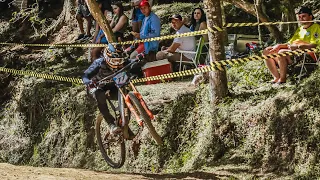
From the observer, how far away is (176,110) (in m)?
9.25

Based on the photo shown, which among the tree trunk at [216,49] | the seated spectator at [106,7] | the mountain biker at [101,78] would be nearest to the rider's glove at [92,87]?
the mountain biker at [101,78]

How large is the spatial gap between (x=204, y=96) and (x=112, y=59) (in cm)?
211

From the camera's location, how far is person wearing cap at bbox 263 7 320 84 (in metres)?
7.52

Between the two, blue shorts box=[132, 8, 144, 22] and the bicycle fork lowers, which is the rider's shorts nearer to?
blue shorts box=[132, 8, 144, 22]

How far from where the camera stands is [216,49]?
8219 mm

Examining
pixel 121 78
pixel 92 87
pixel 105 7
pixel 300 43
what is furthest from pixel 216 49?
pixel 105 7

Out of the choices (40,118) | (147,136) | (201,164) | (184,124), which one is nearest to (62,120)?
(40,118)

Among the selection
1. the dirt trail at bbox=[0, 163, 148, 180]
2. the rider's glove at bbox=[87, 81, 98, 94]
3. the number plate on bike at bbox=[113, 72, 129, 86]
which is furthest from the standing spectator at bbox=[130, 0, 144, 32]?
the dirt trail at bbox=[0, 163, 148, 180]

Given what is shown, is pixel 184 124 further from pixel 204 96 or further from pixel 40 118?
pixel 40 118

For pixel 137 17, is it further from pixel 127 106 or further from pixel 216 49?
pixel 127 106

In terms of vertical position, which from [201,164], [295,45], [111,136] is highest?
[295,45]

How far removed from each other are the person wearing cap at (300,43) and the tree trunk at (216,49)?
0.75 metres

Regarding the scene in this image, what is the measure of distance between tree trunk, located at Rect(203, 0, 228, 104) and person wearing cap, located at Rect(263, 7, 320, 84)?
2.45ft

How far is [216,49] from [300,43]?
132 cm
